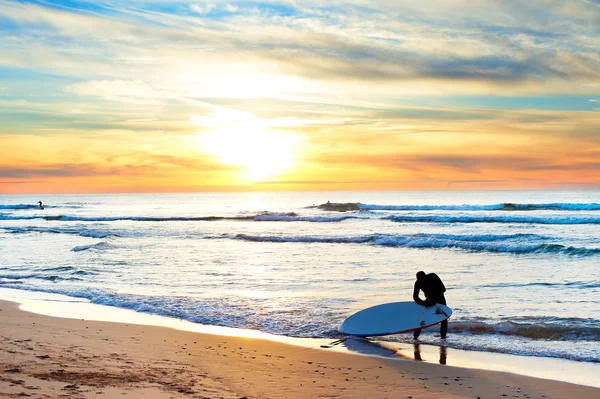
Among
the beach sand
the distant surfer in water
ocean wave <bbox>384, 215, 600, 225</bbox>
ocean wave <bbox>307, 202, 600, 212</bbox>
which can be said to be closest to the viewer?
the beach sand

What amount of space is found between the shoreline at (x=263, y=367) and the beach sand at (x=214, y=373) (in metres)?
0.01

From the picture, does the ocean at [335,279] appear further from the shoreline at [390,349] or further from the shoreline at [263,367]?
the shoreline at [263,367]

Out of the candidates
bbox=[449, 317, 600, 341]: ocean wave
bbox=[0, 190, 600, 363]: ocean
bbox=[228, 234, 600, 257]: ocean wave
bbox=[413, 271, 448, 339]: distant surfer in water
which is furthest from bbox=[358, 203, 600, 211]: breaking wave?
bbox=[413, 271, 448, 339]: distant surfer in water

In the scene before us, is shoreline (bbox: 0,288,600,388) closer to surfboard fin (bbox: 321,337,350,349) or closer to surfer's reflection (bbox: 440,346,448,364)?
surfer's reflection (bbox: 440,346,448,364)

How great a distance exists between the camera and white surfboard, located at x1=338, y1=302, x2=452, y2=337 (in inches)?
355

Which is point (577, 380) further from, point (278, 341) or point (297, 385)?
point (278, 341)

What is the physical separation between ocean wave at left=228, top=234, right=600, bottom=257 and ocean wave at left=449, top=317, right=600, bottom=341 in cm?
1303

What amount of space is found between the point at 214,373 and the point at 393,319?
12.0 feet

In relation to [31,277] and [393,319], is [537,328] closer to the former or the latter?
[393,319]

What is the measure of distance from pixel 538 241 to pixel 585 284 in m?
12.7

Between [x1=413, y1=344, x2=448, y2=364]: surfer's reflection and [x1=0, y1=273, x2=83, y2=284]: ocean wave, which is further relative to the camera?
[x1=0, y1=273, x2=83, y2=284]: ocean wave

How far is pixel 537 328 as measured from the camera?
946 centimetres

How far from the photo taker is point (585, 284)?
14133 mm

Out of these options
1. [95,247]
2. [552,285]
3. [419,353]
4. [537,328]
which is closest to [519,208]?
[552,285]
